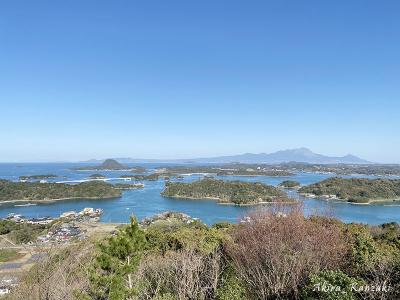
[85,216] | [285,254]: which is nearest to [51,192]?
[85,216]

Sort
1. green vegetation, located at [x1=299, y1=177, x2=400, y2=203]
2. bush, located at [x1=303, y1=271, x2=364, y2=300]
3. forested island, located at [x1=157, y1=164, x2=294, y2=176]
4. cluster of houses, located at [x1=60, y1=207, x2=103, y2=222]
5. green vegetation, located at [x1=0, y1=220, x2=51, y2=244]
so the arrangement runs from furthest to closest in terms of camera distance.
→ 1. forested island, located at [x1=157, y1=164, x2=294, y2=176]
2. green vegetation, located at [x1=299, y1=177, x2=400, y2=203]
3. cluster of houses, located at [x1=60, y1=207, x2=103, y2=222]
4. green vegetation, located at [x1=0, y1=220, x2=51, y2=244]
5. bush, located at [x1=303, y1=271, x2=364, y2=300]

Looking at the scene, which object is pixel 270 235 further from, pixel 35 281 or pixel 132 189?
pixel 132 189

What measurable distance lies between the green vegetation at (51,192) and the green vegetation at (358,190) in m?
27.8

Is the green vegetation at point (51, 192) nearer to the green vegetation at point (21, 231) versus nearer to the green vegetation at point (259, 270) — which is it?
the green vegetation at point (21, 231)

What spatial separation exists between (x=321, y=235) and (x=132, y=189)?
52219mm

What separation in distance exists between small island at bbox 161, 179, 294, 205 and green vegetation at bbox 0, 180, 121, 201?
859 cm

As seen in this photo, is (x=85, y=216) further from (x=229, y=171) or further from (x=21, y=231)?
(x=229, y=171)

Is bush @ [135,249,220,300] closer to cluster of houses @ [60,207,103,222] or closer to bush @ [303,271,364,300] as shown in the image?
bush @ [303,271,364,300]

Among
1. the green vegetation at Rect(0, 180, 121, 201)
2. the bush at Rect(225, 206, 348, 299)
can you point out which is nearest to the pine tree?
the bush at Rect(225, 206, 348, 299)

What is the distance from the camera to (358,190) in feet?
154

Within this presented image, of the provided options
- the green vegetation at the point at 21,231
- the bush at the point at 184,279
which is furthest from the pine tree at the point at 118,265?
the green vegetation at the point at 21,231

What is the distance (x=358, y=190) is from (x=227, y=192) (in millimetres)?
17452

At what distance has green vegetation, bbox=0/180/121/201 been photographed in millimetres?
45781

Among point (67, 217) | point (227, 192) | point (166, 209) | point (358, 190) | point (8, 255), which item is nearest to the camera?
point (8, 255)
